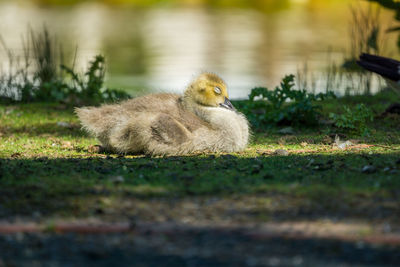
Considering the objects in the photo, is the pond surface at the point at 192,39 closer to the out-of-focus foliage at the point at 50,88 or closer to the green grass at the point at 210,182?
the out-of-focus foliage at the point at 50,88

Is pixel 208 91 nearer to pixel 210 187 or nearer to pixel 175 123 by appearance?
pixel 175 123

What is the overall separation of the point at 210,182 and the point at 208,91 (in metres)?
2.57

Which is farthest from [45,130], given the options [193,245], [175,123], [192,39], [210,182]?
[192,39]

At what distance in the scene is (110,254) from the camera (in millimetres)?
4281

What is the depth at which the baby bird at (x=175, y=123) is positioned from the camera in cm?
777

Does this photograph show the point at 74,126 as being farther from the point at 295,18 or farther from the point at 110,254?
the point at 295,18

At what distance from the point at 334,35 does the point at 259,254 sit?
23164 mm

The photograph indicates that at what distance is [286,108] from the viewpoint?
10.4 meters

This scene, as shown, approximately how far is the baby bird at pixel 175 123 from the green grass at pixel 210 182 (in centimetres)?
22

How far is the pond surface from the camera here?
18156mm

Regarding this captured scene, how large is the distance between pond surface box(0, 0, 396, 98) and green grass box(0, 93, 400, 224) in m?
4.34

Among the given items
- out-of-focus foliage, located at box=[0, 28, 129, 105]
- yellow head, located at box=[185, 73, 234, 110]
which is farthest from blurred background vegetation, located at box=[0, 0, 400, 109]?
yellow head, located at box=[185, 73, 234, 110]

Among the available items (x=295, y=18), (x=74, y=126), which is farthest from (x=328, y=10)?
(x=74, y=126)

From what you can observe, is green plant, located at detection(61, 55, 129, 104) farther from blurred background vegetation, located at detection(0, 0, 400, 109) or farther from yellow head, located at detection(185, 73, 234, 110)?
yellow head, located at detection(185, 73, 234, 110)
